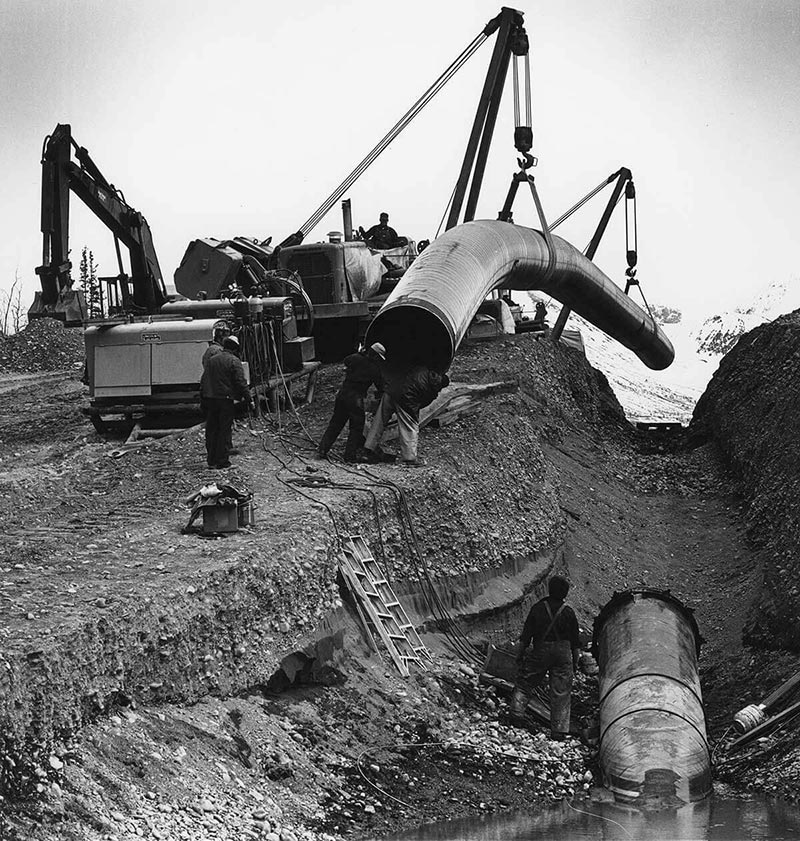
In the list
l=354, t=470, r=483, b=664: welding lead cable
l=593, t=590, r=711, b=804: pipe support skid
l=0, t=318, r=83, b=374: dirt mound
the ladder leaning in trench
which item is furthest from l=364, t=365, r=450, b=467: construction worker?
l=0, t=318, r=83, b=374: dirt mound

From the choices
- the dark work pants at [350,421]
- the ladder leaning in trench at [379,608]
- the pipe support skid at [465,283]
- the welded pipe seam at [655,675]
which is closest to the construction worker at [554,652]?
the welded pipe seam at [655,675]

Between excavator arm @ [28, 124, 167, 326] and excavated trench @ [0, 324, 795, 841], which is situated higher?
excavator arm @ [28, 124, 167, 326]

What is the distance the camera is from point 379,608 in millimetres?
15047

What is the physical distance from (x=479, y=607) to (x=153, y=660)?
665 cm

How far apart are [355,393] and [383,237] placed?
37.1 feet

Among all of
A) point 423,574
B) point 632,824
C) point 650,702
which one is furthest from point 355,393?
point 632,824

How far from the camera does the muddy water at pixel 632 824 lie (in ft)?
39.1

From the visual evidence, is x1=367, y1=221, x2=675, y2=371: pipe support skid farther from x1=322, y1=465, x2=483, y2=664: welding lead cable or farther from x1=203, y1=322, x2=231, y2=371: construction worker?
x1=322, y1=465, x2=483, y2=664: welding lead cable

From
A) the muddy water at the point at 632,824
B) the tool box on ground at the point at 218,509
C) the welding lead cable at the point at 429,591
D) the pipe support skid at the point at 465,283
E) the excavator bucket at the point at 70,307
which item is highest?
the pipe support skid at the point at 465,283

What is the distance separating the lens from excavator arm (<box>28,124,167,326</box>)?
24.7 metres

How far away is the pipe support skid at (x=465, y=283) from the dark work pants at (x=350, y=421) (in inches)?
38.8

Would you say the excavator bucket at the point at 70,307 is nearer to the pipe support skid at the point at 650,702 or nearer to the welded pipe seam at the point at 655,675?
the pipe support skid at the point at 650,702

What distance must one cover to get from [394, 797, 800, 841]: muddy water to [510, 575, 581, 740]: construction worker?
5.60ft

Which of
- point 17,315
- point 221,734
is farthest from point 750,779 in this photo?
point 17,315
